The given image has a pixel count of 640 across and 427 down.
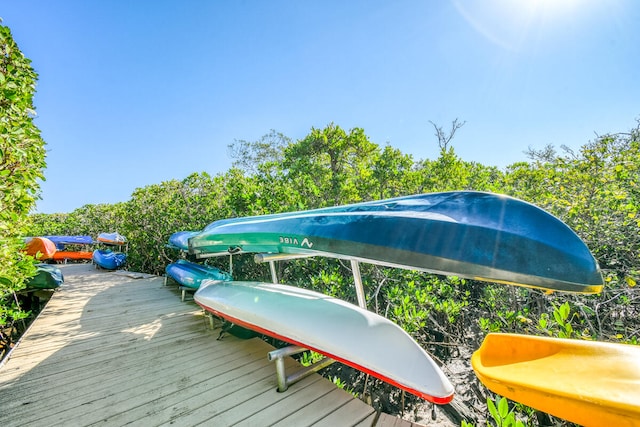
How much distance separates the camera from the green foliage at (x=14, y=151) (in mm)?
2648

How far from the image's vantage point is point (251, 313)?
Answer: 295 cm

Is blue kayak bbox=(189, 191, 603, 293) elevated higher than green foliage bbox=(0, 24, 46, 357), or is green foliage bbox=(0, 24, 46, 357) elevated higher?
green foliage bbox=(0, 24, 46, 357)

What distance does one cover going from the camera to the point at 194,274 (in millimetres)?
5352

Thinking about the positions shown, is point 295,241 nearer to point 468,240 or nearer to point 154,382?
point 468,240

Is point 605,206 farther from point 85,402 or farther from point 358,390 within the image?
point 85,402

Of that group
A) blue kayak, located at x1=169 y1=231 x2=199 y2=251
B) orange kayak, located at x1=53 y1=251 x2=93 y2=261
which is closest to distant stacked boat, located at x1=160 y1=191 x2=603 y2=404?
blue kayak, located at x1=169 y1=231 x2=199 y2=251

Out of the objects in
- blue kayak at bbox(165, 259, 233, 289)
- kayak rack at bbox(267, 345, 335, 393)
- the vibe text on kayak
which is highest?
the vibe text on kayak

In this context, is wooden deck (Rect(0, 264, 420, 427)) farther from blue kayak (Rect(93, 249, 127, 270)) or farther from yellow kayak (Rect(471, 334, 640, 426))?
blue kayak (Rect(93, 249, 127, 270))

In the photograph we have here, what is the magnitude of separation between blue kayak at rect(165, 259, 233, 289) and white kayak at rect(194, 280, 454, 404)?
5.83 ft

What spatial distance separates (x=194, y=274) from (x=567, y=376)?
215 inches

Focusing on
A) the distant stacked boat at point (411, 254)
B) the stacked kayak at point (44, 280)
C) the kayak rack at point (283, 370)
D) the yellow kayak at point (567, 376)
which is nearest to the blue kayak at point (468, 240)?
the distant stacked boat at point (411, 254)

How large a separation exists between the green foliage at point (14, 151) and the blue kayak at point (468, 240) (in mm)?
3101

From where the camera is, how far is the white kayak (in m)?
1.81

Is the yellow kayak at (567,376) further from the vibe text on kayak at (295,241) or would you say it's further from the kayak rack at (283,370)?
the kayak rack at (283,370)
